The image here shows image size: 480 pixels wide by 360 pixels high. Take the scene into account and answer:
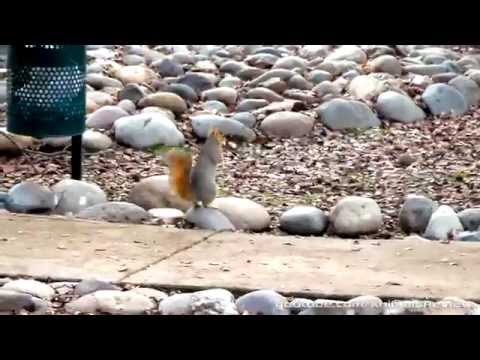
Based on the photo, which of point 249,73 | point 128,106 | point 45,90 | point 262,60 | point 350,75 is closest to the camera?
point 45,90

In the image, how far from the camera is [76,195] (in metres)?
3.95

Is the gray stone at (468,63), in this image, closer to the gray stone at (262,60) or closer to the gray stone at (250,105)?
the gray stone at (262,60)

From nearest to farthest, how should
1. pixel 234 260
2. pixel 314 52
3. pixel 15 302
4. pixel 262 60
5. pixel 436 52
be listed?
pixel 15 302, pixel 234 260, pixel 262 60, pixel 314 52, pixel 436 52

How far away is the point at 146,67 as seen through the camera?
6797 mm

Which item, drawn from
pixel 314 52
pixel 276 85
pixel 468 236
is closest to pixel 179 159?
pixel 468 236

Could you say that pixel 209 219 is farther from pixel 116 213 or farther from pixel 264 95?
pixel 264 95

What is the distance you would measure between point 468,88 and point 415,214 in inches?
99.8

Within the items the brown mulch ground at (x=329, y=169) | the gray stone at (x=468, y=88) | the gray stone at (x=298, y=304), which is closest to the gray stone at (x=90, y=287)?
the gray stone at (x=298, y=304)

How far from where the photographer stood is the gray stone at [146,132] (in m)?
4.98

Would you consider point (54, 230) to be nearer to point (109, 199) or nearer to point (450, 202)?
point (109, 199)

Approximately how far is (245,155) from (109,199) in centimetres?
102
